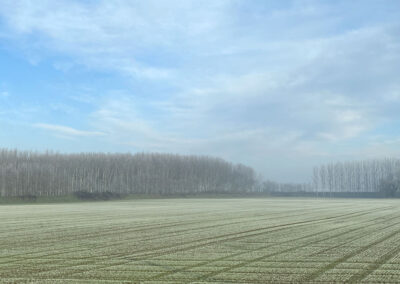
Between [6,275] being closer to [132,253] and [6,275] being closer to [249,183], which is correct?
[132,253]

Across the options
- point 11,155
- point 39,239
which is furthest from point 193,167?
point 39,239

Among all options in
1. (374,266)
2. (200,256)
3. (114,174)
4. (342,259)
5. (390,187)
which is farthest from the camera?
(114,174)

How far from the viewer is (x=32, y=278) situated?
1267cm

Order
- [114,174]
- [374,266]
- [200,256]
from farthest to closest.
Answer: [114,174] → [200,256] → [374,266]

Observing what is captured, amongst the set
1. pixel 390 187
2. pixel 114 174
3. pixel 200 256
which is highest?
pixel 114 174

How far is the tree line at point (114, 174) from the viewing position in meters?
113

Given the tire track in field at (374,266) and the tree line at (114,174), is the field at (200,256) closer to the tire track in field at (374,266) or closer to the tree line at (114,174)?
the tire track in field at (374,266)

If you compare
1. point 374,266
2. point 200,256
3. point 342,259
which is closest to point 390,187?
point 342,259

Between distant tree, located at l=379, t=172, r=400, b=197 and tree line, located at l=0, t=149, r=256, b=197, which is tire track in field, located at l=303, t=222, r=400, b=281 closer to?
tree line, located at l=0, t=149, r=256, b=197

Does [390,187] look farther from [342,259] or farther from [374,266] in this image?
[374,266]

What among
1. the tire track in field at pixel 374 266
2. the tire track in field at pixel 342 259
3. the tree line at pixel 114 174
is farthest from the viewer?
the tree line at pixel 114 174

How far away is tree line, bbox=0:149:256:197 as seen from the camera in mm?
112938

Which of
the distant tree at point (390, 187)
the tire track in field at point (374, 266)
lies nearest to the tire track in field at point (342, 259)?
the tire track in field at point (374, 266)

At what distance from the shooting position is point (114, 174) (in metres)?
138
